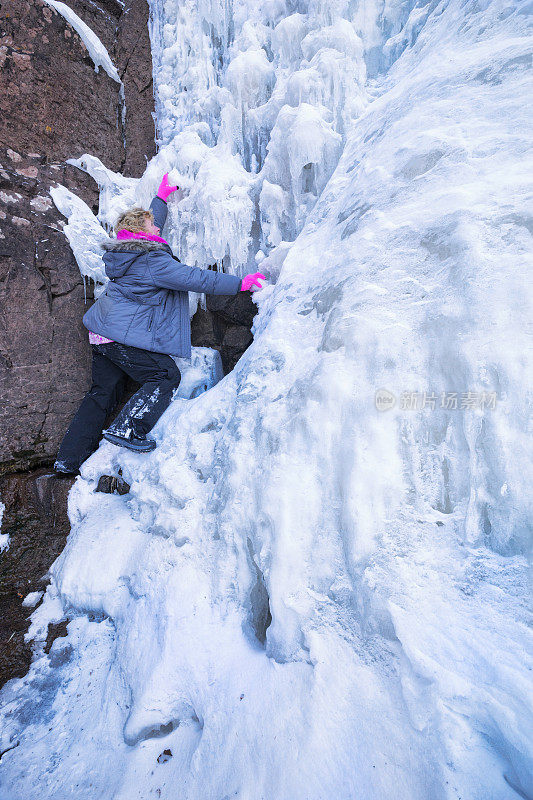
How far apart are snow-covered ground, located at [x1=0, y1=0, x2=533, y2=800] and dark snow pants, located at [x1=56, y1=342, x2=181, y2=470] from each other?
269 mm

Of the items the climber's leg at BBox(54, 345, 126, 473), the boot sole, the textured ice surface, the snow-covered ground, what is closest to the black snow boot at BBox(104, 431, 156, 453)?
the boot sole

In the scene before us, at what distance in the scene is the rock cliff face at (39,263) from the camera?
8.76ft

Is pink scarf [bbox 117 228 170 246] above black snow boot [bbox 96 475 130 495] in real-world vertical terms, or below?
above

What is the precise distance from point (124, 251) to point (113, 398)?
107 centimetres

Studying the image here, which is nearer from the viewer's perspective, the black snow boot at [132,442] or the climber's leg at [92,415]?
the black snow boot at [132,442]

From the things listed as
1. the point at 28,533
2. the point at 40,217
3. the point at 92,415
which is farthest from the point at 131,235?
the point at 28,533

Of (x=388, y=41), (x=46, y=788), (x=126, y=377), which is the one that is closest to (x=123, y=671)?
(x=46, y=788)

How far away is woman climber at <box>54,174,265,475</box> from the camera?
246 centimetres

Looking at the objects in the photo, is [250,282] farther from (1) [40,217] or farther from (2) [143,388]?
(1) [40,217]

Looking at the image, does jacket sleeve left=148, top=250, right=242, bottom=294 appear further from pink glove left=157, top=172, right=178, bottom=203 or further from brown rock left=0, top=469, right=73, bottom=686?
brown rock left=0, top=469, right=73, bottom=686

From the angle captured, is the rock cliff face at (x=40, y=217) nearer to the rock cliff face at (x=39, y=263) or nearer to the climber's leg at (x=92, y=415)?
the rock cliff face at (x=39, y=263)

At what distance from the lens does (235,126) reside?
306 cm

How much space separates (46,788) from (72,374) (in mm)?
2463

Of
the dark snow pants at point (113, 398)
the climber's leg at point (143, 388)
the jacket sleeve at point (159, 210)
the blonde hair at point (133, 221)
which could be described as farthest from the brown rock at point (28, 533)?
the jacket sleeve at point (159, 210)
